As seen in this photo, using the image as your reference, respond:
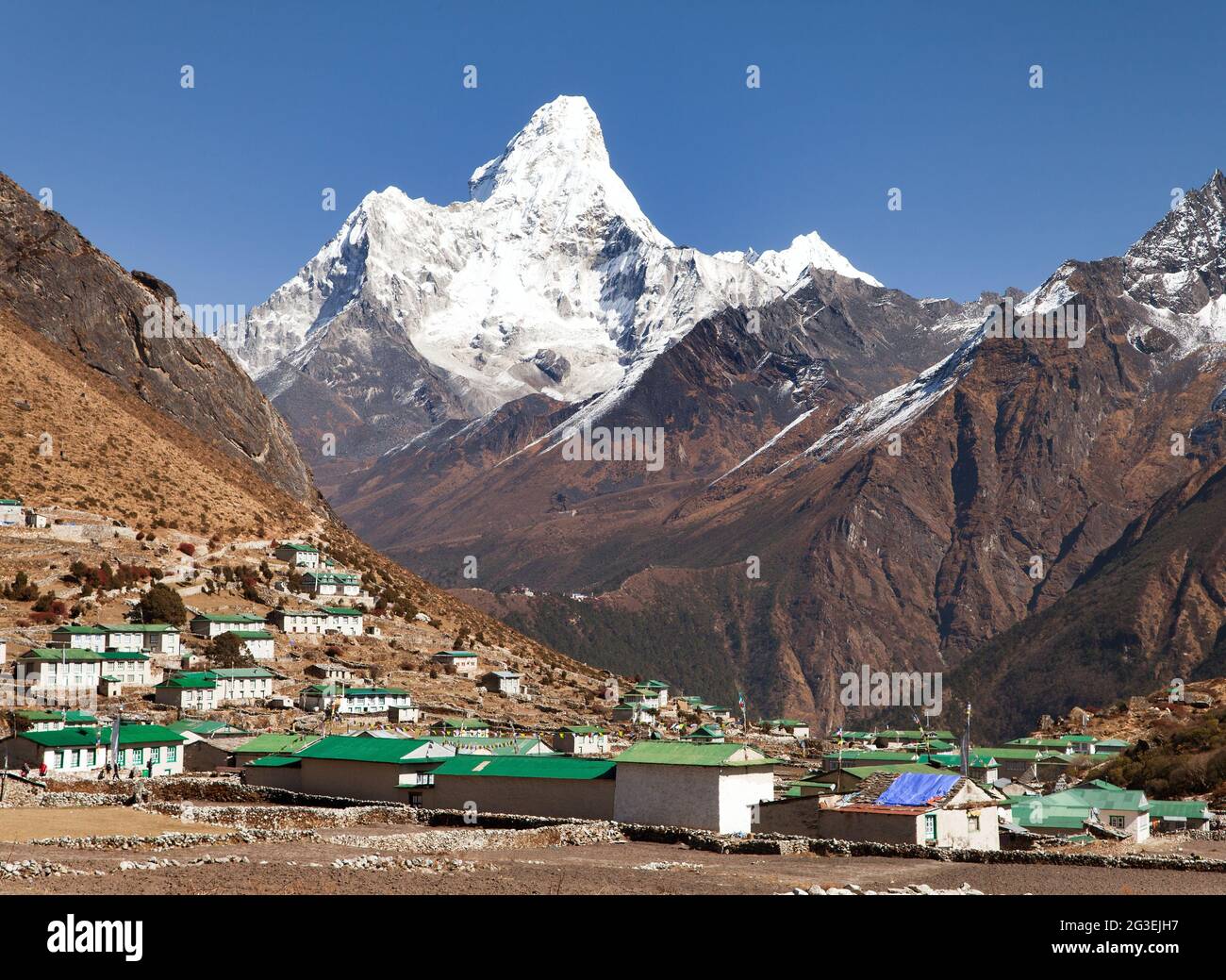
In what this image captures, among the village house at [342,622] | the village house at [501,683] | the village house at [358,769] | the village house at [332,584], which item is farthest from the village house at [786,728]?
the village house at [358,769]

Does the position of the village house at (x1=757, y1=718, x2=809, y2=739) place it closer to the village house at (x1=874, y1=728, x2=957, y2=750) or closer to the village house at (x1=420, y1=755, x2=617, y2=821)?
the village house at (x1=874, y1=728, x2=957, y2=750)

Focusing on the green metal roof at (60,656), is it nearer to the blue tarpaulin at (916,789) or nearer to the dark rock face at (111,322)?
the blue tarpaulin at (916,789)

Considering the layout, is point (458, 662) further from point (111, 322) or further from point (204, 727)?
point (111, 322)

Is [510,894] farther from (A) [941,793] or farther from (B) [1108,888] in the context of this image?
(A) [941,793]

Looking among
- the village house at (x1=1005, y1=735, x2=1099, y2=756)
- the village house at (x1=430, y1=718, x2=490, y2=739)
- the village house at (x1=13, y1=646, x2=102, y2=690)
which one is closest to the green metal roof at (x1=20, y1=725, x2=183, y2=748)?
the village house at (x1=13, y1=646, x2=102, y2=690)

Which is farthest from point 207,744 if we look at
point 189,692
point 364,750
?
point 364,750
